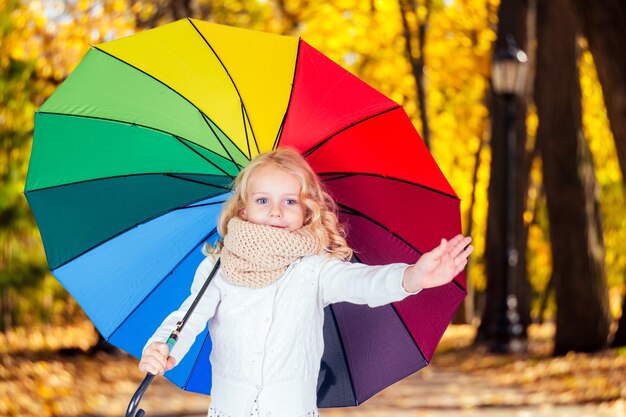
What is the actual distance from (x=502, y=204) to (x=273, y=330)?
1213 cm

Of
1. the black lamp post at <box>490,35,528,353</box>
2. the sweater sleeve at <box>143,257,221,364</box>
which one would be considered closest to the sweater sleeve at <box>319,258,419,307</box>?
the sweater sleeve at <box>143,257,221,364</box>

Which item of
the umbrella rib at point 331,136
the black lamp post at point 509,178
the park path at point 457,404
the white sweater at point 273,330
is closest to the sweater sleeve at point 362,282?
the white sweater at point 273,330

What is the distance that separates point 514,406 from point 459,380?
2691mm

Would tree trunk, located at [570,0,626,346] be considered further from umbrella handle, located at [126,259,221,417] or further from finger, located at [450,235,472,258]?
umbrella handle, located at [126,259,221,417]

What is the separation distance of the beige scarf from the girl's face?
0.24ft

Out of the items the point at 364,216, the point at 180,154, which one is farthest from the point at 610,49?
the point at 180,154

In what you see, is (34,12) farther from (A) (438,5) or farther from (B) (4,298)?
(A) (438,5)

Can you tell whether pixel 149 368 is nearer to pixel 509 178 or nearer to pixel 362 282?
pixel 362 282

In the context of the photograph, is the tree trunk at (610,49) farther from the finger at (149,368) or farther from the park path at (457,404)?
the finger at (149,368)

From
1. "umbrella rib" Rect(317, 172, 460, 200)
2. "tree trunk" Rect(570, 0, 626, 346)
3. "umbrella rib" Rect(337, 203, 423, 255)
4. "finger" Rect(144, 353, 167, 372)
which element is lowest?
"finger" Rect(144, 353, 167, 372)

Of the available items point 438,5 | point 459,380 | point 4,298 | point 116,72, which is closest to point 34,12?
point 4,298

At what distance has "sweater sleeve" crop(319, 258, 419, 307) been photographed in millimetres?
3350

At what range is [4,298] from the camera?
37.9 ft

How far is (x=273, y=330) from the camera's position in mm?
3533
